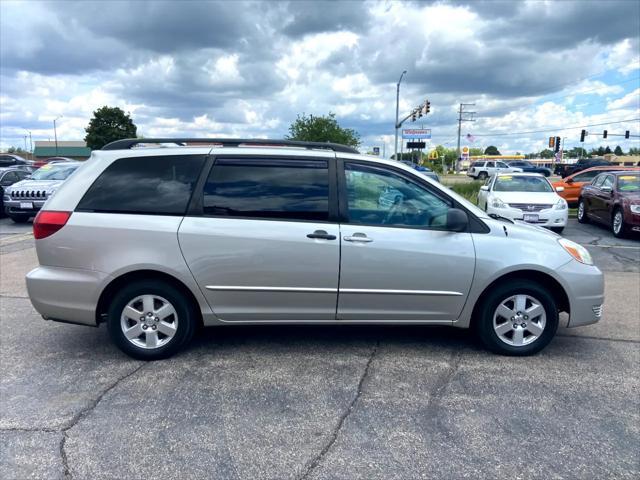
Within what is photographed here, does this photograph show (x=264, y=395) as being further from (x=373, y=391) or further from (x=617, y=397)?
(x=617, y=397)

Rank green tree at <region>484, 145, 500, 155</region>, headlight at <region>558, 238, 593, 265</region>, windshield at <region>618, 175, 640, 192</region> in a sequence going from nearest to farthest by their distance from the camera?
1. headlight at <region>558, 238, 593, 265</region>
2. windshield at <region>618, 175, 640, 192</region>
3. green tree at <region>484, 145, 500, 155</region>

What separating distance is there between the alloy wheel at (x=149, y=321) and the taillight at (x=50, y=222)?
0.86 metres

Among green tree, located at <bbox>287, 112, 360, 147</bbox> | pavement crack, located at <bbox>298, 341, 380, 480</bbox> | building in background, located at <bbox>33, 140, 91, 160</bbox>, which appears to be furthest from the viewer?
building in background, located at <bbox>33, 140, 91, 160</bbox>

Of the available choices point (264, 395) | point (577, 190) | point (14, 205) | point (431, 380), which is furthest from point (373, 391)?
point (577, 190)

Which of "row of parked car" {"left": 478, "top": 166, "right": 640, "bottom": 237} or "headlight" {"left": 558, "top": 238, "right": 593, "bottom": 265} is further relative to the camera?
"row of parked car" {"left": 478, "top": 166, "right": 640, "bottom": 237}

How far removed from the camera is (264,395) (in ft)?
11.7

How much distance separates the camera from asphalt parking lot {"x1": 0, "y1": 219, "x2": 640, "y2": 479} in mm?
2797

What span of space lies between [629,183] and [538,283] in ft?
30.4

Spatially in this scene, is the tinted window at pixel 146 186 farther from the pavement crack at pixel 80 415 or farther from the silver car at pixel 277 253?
the pavement crack at pixel 80 415

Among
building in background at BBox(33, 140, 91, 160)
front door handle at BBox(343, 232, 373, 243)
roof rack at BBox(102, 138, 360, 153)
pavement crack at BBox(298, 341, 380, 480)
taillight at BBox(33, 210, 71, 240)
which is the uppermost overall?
building in background at BBox(33, 140, 91, 160)

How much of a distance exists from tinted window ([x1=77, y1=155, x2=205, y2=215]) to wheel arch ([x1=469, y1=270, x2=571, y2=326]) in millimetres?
2626

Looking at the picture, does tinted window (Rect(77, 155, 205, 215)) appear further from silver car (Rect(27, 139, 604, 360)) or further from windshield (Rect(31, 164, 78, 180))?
windshield (Rect(31, 164, 78, 180))

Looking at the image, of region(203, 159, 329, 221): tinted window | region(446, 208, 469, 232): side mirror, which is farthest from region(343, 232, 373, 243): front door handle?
region(446, 208, 469, 232): side mirror

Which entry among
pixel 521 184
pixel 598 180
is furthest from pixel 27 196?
pixel 598 180
